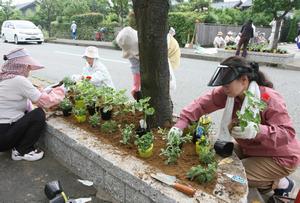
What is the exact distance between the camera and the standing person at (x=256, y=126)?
8.37 feet

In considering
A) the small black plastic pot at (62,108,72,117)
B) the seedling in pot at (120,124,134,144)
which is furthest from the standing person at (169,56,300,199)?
the small black plastic pot at (62,108,72,117)

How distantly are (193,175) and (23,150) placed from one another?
1.88m

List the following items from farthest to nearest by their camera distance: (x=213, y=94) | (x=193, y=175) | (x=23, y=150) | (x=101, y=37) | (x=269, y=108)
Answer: (x=101, y=37) → (x=23, y=150) → (x=213, y=94) → (x=269, y=108) → (x=193, y=175)

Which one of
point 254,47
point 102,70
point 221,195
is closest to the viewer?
point 221,195

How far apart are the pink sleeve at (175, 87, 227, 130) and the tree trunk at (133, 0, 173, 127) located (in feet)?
0.92

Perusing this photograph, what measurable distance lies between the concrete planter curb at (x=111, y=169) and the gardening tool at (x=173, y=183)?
3cm

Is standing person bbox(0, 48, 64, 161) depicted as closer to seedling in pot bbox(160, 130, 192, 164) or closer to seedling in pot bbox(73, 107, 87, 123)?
seedling in pot bbox(73, 107, 87, 123)

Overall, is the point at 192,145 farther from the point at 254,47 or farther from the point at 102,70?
the point at 254,47

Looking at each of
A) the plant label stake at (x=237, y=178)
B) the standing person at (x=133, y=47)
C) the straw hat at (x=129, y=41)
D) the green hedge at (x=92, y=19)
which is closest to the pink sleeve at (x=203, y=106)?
the plant label stake at (x=237, y=178)

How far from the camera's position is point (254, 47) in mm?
13562

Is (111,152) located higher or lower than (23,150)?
higher

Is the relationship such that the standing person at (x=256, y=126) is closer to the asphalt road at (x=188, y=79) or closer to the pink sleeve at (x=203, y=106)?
the pink sleeve at (x=203, y=106)

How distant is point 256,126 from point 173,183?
0.70 metres

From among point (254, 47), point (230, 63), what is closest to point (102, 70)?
point (230, 63)
